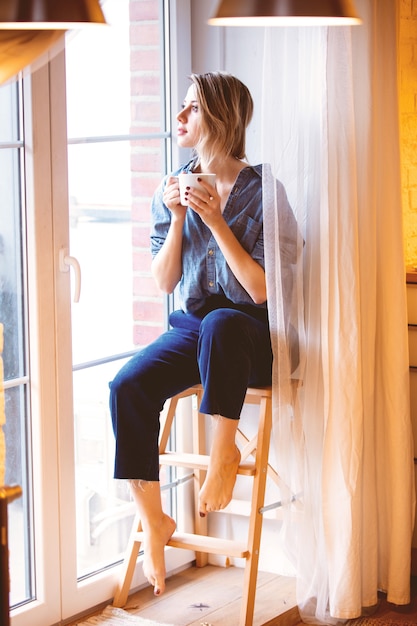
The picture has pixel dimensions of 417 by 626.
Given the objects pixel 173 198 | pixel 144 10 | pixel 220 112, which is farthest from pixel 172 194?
pixel 144 10

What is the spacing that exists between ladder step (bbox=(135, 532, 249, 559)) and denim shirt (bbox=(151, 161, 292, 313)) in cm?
63

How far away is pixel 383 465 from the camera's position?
114 inches

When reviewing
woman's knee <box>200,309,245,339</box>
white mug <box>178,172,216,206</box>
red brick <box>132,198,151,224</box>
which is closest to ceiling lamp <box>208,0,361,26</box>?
white mug <box>178,172,216,206</box>

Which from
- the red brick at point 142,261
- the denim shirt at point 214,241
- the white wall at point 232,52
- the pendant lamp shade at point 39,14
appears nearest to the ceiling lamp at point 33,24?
the pendant lamp shade at point 39,14

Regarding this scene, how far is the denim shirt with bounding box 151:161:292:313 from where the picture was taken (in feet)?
8.93

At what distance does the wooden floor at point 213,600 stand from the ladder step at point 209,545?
22 cm

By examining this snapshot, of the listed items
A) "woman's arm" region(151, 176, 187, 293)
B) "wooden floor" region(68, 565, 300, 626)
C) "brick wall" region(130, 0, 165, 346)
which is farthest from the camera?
"brick wall" region(130, 0, 165, 346)

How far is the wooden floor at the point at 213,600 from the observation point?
2789mm

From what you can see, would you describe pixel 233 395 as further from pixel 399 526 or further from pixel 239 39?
pixel 239 39

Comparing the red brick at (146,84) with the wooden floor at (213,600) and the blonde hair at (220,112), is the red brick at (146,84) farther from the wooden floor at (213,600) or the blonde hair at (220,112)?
the wooden floor at (213,600)

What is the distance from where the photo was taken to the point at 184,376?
2.71 m

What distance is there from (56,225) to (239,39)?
883 mm

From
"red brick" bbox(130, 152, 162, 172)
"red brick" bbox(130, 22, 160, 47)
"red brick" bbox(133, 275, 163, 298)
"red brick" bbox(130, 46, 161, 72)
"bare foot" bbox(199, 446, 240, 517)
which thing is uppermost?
"red brick" bbox(130, 22, 160, 47)

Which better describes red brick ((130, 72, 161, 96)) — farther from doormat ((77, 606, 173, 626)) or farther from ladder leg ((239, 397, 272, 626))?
doormat ((77, 606, 173, 626))
